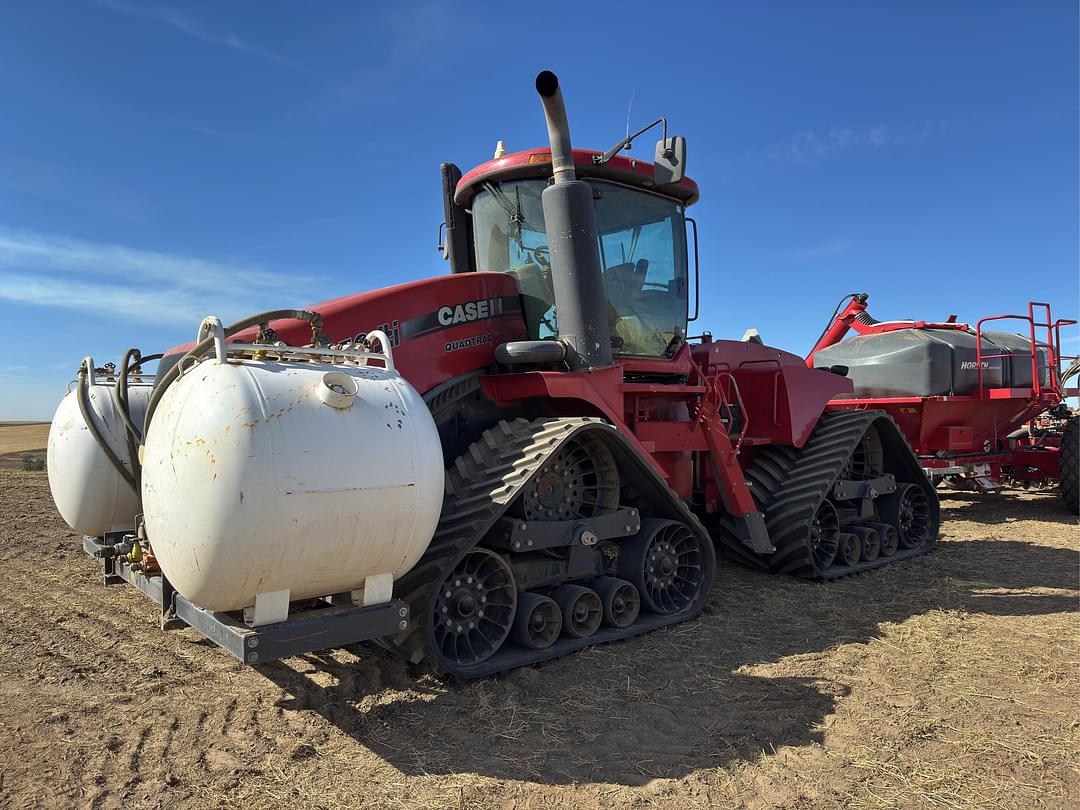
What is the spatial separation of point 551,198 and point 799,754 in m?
3.48

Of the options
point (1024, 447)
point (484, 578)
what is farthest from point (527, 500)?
point (1024, 447)

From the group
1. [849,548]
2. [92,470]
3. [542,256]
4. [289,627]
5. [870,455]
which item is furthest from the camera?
[870,455]

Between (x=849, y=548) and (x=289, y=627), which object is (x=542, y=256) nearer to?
(x=289, y=627)

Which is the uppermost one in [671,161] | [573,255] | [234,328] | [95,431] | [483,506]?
[671,161]

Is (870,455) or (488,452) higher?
(488,452)

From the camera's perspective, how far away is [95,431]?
14.9 ft

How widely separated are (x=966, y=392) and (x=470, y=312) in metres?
8.45

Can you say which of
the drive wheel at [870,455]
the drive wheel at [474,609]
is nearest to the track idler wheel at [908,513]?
the drive wheel at [870,455]

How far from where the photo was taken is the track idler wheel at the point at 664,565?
17.0 ft

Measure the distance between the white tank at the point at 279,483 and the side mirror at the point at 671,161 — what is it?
274 centimetres

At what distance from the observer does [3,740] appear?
11.3 ft

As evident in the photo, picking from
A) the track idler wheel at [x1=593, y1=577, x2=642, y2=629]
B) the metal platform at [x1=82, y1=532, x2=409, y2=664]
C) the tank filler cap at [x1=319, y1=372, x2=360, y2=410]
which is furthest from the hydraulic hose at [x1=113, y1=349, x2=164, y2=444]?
the track idler wheel at [x1=593, y1=577, x2=642, y2=629]

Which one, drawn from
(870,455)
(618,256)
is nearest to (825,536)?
(870,455)

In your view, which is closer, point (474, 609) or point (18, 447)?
point (474, 609)
